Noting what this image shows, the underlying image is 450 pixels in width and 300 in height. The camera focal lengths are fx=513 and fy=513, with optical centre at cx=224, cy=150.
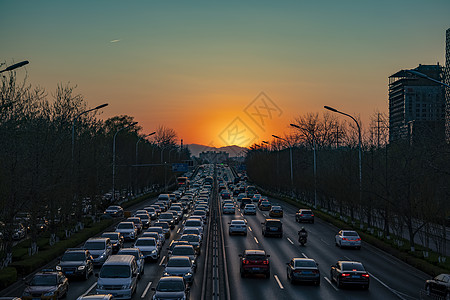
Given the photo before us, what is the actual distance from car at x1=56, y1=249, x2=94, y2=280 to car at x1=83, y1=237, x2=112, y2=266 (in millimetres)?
3287

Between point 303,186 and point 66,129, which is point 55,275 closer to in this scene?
point 66,129

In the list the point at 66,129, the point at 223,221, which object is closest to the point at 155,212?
the point at 223,221

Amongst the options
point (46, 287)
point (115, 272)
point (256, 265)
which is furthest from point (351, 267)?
point (46, 287)

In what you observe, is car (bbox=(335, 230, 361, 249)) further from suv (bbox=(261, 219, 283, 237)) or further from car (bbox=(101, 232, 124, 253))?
car (bbox=(101, 232, 124, 253))

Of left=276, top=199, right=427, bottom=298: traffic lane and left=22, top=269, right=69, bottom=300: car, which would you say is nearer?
left=22, top=269, right=69, bottom=300: car

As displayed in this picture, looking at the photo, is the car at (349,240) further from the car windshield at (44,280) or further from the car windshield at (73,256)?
the car windshield at (44,280)

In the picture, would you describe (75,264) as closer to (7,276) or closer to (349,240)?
(7,276)

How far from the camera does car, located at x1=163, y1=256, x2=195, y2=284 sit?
2527 cm

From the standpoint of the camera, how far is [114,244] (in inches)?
1454

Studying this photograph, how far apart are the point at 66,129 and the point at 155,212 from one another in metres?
17.1

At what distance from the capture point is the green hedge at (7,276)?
25297mm

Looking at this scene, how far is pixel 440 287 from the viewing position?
2244cm

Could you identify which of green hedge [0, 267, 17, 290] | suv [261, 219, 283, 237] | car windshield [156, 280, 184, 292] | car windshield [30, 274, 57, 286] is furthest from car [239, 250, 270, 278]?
suv [261, 219, 283, 237]

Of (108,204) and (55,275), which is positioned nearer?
(55,275)
